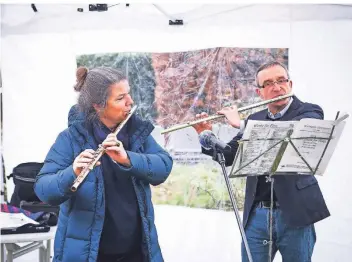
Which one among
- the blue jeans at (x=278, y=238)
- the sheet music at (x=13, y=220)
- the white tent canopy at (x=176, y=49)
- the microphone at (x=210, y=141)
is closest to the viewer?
the microphone at (x=210, y=141)

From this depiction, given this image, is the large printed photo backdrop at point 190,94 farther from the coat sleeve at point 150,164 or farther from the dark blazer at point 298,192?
the coat sleeve at point 150,164

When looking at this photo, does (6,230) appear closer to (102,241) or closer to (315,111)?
(102,241)

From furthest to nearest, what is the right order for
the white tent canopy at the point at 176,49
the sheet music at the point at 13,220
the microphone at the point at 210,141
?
the white tent canopy at the point at 176,49 < the sheet music at the point at 13,220 < the microphone at the point at 210,141

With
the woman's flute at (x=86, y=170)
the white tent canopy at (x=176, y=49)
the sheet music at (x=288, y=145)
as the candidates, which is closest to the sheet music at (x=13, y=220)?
the white tent canopy at (x=176, y=49)

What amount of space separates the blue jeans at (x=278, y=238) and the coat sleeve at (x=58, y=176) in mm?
886

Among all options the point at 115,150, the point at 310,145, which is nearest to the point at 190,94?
the point at 310,145

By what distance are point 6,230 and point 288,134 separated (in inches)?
53.3

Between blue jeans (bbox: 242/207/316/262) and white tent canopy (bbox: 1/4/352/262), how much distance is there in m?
0.37

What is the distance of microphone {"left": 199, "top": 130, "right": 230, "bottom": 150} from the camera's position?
1.96 m

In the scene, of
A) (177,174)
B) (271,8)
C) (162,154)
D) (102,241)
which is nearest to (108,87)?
(162,154)

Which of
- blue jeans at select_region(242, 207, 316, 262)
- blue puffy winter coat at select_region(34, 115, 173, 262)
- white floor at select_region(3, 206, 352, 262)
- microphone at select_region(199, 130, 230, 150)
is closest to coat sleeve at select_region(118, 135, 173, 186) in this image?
blue puffy winter coat at select_region(34, 115, 173, 262)

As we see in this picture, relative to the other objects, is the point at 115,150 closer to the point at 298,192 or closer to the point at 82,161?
the point at 82,161

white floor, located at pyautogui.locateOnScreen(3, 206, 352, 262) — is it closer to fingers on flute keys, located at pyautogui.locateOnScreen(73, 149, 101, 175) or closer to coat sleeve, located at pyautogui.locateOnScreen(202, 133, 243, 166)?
coat sleeve, located at pyautogui.locateOnScreen(202, 133, 243, 166)

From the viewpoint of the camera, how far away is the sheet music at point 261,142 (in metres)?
1.78
